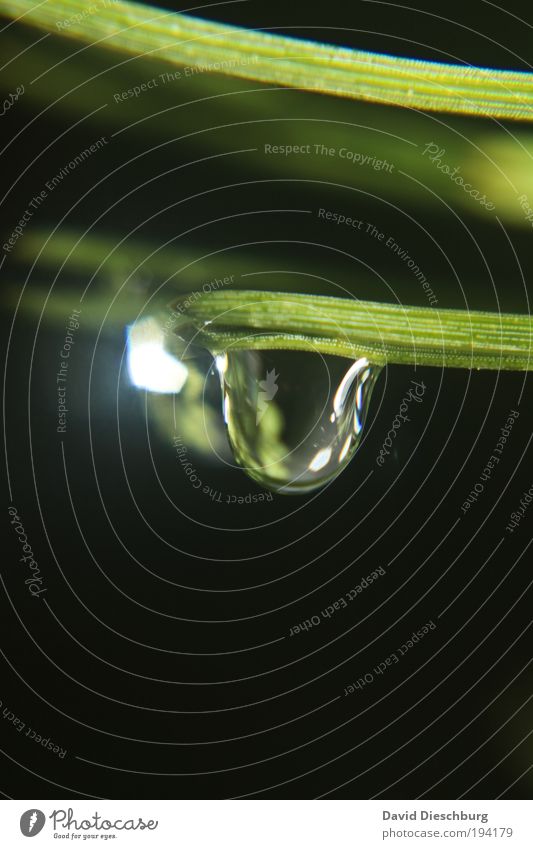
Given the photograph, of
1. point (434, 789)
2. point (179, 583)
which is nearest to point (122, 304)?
point (179, 583)

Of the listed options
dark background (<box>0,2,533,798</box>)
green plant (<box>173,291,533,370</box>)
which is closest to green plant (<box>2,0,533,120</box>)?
dark background (<box>0,2,533,798</box>)

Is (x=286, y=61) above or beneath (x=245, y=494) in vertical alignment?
above

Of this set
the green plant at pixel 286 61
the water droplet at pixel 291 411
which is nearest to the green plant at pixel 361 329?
the water droplet at pixel 291 411

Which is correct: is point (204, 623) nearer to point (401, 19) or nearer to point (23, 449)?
point (23, 449)

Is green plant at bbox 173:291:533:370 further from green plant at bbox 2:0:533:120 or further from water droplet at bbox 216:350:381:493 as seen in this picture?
green plant at bbox 2:0:533:120

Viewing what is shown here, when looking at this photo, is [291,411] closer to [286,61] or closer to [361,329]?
[361,329]

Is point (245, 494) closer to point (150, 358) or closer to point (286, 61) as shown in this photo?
point (150, 358)

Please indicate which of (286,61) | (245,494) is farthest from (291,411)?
(286,61)
